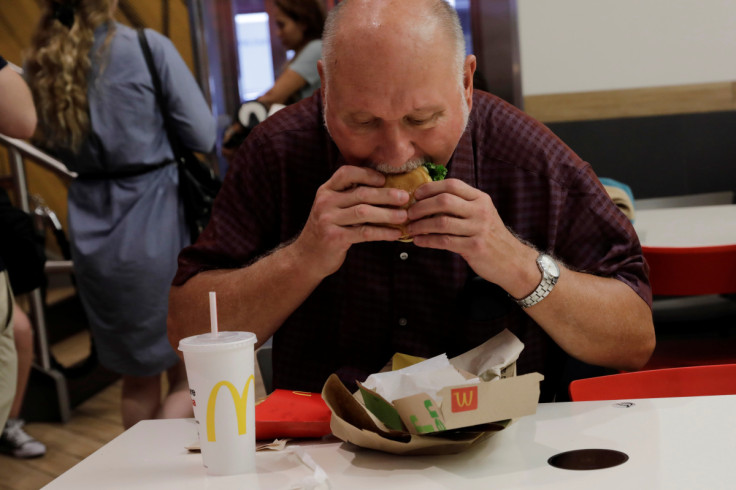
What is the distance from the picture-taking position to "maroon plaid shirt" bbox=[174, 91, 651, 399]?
1.53 m

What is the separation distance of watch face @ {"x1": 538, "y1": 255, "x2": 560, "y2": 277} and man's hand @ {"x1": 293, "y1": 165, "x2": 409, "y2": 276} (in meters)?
0.26

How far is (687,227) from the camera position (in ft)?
8.16

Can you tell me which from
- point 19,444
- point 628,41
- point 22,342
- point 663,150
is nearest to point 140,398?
point 22,342

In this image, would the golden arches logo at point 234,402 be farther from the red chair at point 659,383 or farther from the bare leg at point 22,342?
the bare leg at point 22,342

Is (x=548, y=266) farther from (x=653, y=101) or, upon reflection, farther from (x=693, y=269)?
(x=653, y=101)

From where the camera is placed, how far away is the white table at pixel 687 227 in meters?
2.24

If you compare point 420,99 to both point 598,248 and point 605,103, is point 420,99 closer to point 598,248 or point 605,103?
point 598,248

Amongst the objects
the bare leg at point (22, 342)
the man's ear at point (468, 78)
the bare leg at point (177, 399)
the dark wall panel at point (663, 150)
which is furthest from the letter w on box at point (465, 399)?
the dark wall panel at point (663, 150)

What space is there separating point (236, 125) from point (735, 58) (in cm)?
252

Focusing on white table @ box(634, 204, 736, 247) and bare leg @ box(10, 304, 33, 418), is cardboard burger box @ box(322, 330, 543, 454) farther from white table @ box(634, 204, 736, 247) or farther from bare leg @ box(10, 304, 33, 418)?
bare leg @ box(10, 304, 33, 418)

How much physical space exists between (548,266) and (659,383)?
26 cm

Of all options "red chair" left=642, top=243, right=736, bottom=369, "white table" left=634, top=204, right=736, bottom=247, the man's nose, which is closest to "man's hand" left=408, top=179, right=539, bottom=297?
the man's nose

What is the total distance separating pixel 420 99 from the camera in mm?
1319

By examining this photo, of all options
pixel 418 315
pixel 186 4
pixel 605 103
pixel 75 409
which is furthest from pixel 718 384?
pixel 186 4
